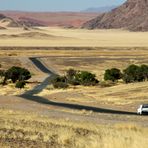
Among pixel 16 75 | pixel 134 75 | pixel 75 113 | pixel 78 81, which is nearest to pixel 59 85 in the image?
pixel 78 81

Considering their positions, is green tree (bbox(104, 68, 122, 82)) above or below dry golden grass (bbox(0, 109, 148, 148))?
below

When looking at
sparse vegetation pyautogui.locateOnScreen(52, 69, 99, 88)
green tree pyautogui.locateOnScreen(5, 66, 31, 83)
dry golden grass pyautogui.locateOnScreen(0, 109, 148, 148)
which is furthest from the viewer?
green tree pyautogui.locateOnScreen(5, 66, 31, 83)

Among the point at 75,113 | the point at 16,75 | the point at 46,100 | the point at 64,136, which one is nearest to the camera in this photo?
the point at 64,136

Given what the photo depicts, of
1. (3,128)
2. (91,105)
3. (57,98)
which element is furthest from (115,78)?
(3,128)

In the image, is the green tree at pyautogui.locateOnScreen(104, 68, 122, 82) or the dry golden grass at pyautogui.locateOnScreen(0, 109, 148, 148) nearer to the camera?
the dry golden grass at pyautogui.locateOnScreen(0, 109, 148, 148)

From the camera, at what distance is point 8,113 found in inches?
1176

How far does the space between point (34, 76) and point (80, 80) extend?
1518 centimetres

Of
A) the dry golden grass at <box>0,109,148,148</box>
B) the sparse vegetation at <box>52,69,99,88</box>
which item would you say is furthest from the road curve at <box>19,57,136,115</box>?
the dry golden grass at <box>0,109,148,148</box>

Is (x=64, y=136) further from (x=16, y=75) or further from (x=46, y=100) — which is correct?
(x=16, y=75)

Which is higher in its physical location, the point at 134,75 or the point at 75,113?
the point at 75,113

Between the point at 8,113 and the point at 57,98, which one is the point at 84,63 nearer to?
the point at 57,98

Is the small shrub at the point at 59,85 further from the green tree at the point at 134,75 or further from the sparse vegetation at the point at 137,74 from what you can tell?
the sparse vegetation at the point at 137,74

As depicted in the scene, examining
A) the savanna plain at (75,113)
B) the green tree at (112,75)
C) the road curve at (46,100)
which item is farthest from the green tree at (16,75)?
the green tree at (112,75)

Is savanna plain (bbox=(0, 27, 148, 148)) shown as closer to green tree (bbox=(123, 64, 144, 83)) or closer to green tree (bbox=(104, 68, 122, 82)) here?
green tree (bbox=(123, 64, 144, 83))
